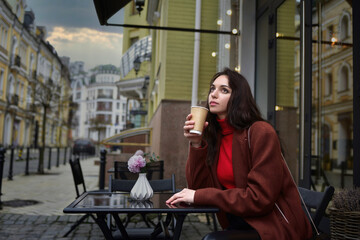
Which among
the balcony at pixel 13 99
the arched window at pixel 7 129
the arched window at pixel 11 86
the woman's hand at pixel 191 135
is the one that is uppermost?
the arched window at pixel 11 86

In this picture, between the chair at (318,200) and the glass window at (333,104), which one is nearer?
the chair at (318,200)

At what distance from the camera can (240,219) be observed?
1.74 m

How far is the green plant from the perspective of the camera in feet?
7.73

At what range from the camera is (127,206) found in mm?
2031

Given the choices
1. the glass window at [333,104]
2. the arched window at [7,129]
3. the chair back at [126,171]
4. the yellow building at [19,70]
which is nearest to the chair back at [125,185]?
the chair back at [126,171]

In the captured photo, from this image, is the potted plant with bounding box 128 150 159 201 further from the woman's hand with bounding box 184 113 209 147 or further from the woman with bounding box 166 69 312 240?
the woman's hand with bounding box 184 113 209 147

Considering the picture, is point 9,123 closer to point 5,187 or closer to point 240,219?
point 5,187

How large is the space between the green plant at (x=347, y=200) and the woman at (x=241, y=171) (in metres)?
0.82

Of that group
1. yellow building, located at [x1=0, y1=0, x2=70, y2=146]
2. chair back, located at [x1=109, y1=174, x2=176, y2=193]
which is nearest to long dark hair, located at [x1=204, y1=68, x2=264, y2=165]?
chair back, located at [x1=109, y1=174, x2=176, y2=193]

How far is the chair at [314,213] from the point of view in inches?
63.3

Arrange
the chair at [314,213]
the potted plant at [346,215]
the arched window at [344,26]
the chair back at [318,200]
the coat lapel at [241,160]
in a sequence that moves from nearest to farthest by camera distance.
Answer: the chair at [314,213] < the coat lapel at [241,160] < the chair back at [318,200] < the potted plant at [346,215] < the arched window at [344,26]

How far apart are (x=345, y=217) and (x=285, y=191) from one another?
34.3 inches

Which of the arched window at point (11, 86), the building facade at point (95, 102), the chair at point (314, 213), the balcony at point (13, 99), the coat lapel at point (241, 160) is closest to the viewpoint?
the chair at point (314, 213)

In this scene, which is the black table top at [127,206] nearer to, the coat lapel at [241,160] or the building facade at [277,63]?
the coat lapel at [241,160]
